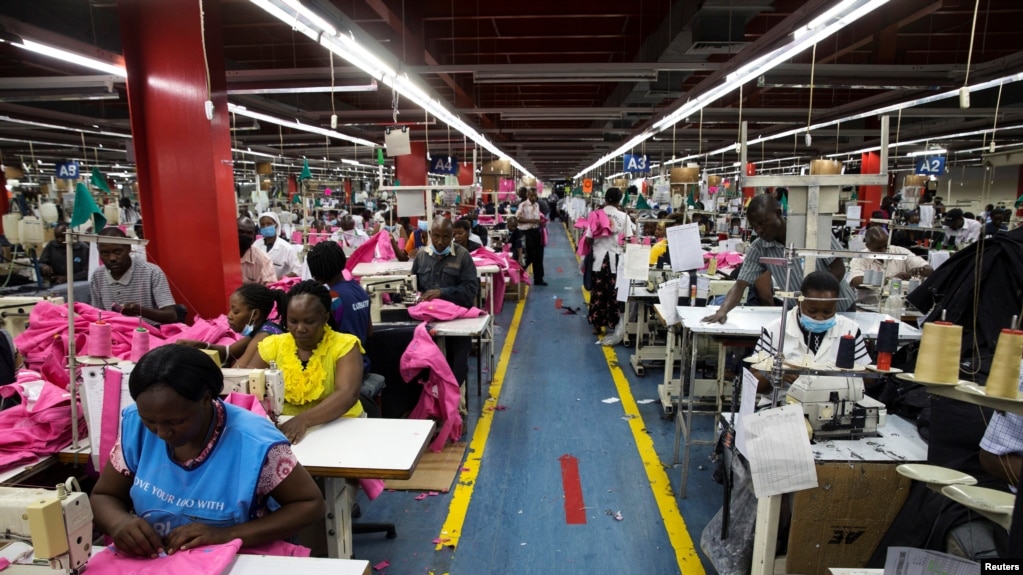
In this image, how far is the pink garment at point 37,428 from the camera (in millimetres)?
2607

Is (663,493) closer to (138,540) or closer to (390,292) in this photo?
(390,292)

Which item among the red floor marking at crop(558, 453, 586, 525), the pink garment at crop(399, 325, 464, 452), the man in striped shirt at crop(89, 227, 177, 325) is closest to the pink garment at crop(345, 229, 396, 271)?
the man in striped shirt at crop(89, 227, 177, 325)

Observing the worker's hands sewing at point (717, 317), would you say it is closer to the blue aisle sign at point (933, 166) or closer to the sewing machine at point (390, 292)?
the sewing machine at point (390, 292)

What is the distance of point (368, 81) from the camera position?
7.89 metres

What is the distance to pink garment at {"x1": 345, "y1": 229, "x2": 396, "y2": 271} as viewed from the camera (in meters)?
7.38

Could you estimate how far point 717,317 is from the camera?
14.4 feet

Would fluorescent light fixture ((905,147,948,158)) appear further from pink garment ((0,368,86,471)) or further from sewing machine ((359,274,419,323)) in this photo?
pink garment ((0,368,86,471))

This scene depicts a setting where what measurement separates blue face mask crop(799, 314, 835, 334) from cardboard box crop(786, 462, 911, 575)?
2.95 feet

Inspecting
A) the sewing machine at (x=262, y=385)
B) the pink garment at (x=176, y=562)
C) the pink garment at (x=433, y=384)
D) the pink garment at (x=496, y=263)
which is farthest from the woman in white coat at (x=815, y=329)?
the pink garment at (x=496, y=263)

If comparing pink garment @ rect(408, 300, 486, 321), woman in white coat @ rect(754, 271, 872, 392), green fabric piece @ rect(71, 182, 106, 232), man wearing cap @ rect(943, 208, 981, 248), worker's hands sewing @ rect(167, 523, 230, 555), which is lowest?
worker's hands sewing @ rect(167, 523, 230, 555)

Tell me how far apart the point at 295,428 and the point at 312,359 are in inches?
17.6

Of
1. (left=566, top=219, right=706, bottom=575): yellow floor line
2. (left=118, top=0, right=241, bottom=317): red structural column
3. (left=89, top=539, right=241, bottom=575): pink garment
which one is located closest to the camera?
(left=89, top=539, right=241, bottom=575): pink garment

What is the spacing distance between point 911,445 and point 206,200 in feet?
18.5

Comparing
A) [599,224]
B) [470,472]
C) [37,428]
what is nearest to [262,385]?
[37,428]
